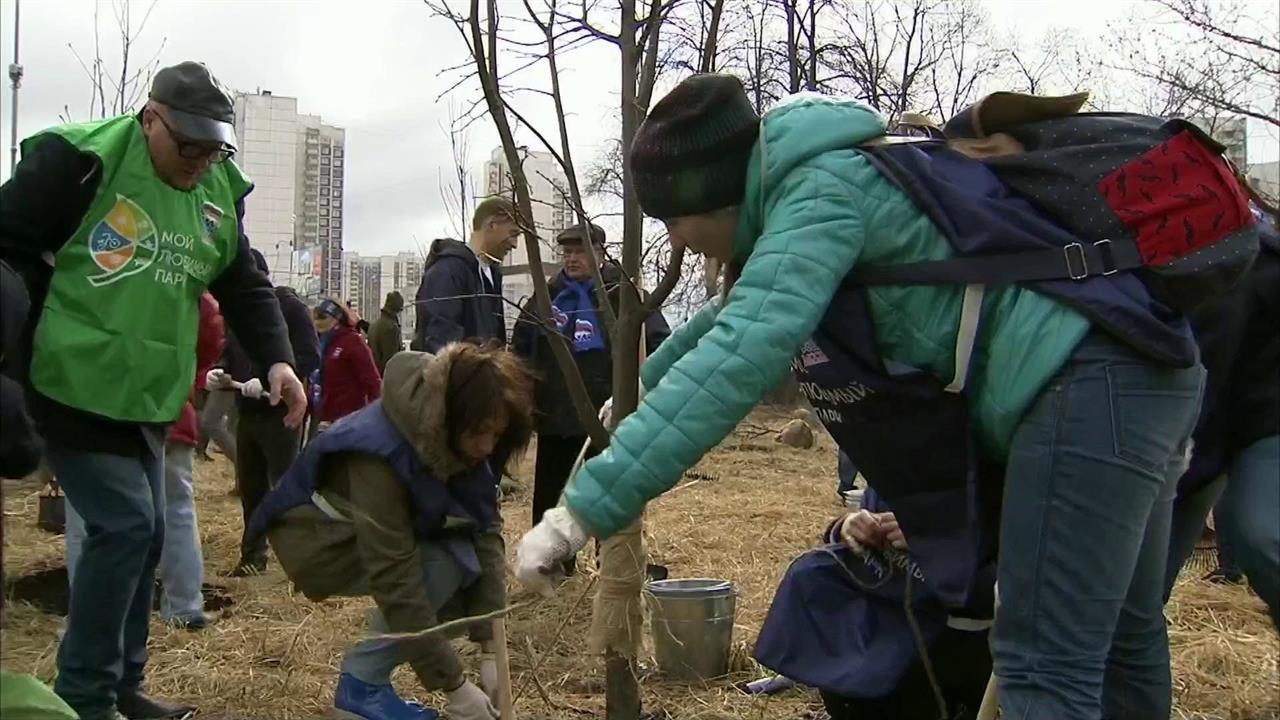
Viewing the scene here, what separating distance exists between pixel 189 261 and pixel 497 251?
214 centimetres

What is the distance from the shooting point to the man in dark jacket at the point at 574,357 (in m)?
5.13

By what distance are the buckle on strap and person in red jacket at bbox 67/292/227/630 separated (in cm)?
356

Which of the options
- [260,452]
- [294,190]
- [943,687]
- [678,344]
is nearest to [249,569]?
[260,452]

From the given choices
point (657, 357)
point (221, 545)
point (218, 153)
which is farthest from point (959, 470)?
point (221, 545)

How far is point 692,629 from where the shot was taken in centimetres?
359

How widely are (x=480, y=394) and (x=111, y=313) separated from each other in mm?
934

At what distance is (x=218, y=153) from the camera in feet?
10.1

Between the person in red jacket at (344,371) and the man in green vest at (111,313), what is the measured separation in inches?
146

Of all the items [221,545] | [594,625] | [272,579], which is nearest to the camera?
[594,625]

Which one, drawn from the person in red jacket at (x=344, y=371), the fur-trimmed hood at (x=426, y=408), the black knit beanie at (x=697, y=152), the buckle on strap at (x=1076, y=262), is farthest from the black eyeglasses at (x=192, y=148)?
the person in red jacket at (x=344, y=371)

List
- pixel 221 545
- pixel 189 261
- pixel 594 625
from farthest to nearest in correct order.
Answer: pixel 221 545
pixel 189 261
pixel 594 625

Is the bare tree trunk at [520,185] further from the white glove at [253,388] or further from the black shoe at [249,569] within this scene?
the black shoe at [249,569]

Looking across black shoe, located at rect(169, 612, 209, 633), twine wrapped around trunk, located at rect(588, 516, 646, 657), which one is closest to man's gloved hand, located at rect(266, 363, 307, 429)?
twine wrapped around trunk, located at rect(588, 516, 646, 657)

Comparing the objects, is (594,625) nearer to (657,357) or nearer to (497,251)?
(657,357)
